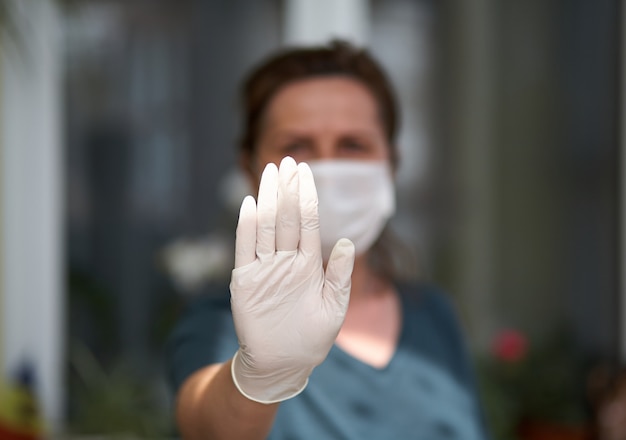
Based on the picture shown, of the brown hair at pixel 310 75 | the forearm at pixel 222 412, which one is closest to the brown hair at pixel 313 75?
the brown hair at pixel 310 75

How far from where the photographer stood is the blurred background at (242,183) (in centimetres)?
229

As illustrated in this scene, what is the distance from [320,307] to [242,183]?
157 centimetres

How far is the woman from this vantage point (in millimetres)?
656

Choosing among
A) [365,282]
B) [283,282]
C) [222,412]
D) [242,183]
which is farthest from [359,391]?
[242,183]

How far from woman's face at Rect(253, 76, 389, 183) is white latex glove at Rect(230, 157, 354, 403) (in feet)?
1.37

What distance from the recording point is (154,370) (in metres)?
2.39

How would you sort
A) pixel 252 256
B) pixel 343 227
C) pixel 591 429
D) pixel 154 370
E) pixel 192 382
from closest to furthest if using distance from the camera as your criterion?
1. pixel 252 256
2. pixel 192 382
3. pixel 343 227
4. pixel 591 429
5. pixel 154 370

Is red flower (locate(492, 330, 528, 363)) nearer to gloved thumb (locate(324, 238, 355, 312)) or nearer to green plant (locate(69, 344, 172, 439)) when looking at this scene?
green plant (locate(69, 344, 172, 439))

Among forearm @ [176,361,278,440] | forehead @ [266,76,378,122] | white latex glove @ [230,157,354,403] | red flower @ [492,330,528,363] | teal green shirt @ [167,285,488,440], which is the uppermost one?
forehead @ [266,76,378,122]

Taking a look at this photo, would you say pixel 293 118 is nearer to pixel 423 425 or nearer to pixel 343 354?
pixel 343 354

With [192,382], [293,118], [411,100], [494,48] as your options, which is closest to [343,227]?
[293,118]

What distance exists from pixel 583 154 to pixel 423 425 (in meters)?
1.70

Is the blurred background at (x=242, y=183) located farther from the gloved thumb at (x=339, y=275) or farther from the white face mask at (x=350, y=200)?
the gloved thumb at (x=339, y=275)

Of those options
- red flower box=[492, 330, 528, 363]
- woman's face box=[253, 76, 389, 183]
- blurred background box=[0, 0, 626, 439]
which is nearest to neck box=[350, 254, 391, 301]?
woman's face box=[253, 76, 389, 183]
